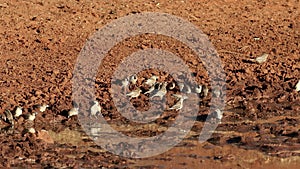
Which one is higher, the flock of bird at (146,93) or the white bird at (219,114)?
the flock of bird at (146,93)

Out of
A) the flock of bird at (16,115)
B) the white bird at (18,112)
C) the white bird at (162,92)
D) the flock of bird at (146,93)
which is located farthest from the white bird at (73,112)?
the white bird at (162,92)

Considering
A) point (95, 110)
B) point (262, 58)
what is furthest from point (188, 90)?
point (262, 58)

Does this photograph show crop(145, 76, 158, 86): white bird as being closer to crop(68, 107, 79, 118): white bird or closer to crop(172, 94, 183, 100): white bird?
crop(172, 94, 183, 100): white bird

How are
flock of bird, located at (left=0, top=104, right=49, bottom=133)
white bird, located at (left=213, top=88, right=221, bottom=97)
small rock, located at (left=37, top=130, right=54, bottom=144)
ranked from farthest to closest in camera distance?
white bird, located at (left=213, top=88, right=221, bottom=97) < flock of bird, located at (left=0, top=104, right=49, bottom=133) < small rock, located at (left=37, top=130, right=54, bottom=144)

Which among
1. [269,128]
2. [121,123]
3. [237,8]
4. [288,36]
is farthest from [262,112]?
[237,8]

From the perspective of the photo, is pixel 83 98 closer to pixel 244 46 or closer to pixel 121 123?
pixel 121 123

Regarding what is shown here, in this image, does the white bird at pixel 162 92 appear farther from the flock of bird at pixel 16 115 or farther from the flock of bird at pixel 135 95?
the flock of bird at pixel 16 115

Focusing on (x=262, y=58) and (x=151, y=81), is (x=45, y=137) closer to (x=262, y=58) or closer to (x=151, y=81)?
(x=151, y=81)

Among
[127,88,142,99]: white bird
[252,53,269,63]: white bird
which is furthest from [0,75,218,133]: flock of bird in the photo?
[252,53,269,63]: white bird

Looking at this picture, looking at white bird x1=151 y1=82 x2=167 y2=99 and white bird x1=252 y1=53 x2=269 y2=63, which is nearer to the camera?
white bird x1=151 y1=82 x2=167 y2=99
